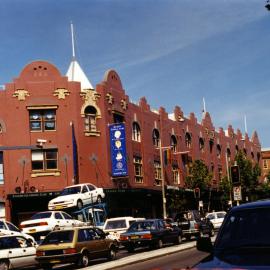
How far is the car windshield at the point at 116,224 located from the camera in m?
30.7

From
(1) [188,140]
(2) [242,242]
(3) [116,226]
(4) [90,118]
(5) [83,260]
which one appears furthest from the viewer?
(1) [188,140]

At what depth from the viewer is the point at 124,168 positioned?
45.4m

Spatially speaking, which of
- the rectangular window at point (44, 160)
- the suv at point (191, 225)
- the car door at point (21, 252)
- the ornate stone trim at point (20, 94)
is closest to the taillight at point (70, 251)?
the car door at point (21, 252)

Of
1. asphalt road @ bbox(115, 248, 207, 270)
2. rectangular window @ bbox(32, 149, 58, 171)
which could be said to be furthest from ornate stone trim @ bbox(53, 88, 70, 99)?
asphalt road @ bbox(115, 248, 207, 270)

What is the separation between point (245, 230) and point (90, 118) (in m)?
39.9

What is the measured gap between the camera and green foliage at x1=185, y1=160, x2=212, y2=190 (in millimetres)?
58844

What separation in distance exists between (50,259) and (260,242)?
1448cm

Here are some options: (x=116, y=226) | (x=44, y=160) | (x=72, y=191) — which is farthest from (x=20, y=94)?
(x=116, y=226)

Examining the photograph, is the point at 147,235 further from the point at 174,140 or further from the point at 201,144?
the point at 201,144

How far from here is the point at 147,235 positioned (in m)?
26.0

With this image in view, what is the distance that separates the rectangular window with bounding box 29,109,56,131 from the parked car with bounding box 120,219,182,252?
18572mm

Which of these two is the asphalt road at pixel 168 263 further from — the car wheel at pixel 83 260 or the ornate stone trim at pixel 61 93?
the ornate stone trim at pixel 61 93

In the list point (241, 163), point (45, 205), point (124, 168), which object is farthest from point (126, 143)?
point (241, 163)

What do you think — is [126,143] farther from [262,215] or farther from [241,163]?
[262,215]
